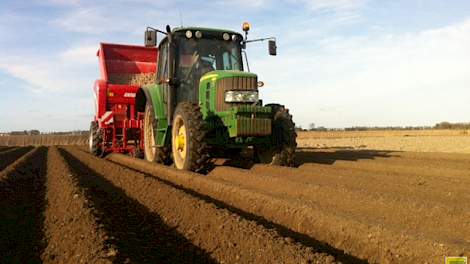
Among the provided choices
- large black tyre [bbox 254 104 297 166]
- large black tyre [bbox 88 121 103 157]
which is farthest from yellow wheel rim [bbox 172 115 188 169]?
large black tyre [bbox 88 121 103 157]

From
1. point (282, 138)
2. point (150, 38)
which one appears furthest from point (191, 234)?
point (150, 38)

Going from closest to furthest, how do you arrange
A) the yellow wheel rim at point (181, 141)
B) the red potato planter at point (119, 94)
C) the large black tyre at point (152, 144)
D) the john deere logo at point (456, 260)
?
the john deere logo at point (456, 260), the yellow wheel rim at point (181, 141), the large black tyre at point (152, 144), the red potato planter at point (119, 94)

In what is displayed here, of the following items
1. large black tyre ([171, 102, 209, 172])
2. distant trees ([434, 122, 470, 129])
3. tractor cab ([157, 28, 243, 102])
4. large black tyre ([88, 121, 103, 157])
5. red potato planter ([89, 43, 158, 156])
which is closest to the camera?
large black tyre ([171, 102, 209, 172])

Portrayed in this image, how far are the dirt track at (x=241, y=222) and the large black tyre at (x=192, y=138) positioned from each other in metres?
0.63

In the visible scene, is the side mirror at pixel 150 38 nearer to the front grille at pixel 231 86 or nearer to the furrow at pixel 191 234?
the front grille at pixel 231 86

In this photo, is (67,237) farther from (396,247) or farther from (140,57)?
(140,57)

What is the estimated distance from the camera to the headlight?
703 centimetres

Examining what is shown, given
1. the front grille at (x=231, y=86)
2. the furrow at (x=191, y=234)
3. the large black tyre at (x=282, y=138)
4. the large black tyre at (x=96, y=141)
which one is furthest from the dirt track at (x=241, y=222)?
the large black tyre at (x=96, y=141)

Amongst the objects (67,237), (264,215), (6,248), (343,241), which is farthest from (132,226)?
(343,241)

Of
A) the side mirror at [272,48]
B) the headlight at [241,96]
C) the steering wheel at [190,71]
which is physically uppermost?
the side mirror at [272,48]

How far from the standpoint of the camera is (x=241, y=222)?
3.54 metres

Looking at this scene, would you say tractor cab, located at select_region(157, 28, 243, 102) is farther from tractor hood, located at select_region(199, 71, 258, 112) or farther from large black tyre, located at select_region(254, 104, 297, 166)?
large black tyre, located at select_region(254, 104, 297, 166)

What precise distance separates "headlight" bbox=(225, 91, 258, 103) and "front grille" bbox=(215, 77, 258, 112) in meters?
0.05

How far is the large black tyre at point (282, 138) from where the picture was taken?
23.9 ft
